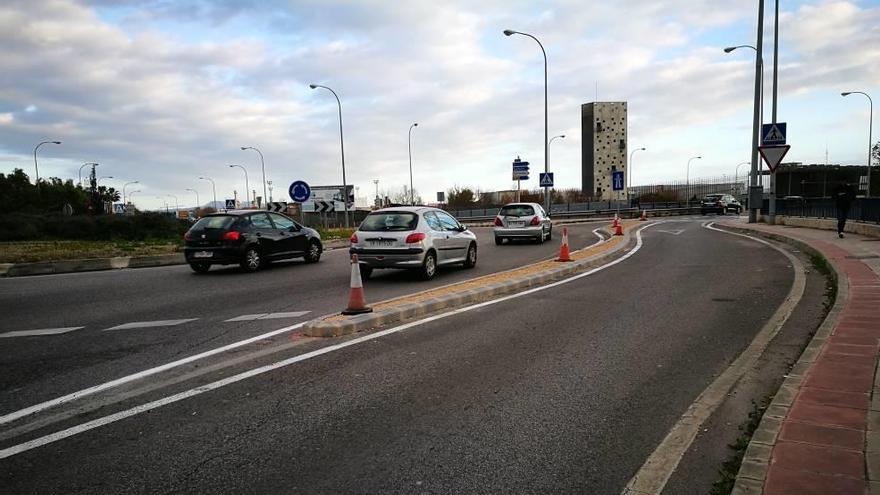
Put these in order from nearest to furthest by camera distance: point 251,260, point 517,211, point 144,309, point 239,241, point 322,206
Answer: point 144,309 < point 239,241 < point 251,260 < point 517,211 < point 322,206

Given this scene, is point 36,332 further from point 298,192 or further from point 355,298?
point 298,192

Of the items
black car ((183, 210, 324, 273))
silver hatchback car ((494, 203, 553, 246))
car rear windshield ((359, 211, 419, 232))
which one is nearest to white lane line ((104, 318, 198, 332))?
car rear windshield ((359, 211, 419, 232))

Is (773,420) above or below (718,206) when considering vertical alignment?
below

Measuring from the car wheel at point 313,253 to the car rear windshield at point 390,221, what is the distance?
14.2 feet

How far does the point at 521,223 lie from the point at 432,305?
13.1m

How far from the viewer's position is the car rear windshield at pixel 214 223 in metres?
14.0

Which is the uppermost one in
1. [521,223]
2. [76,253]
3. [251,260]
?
[521,223]

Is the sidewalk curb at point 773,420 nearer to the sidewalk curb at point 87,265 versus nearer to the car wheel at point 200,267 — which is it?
the car wheel at point 200,267

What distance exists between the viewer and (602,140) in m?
152

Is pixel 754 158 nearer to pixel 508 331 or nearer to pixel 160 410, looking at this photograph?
pixel 508 331

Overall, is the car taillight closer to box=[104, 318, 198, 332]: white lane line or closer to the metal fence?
box=[104, 318, 198, 332]: white lane line

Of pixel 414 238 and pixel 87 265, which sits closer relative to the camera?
pixel 414 238

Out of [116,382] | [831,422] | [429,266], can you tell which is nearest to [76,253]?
[429,266]

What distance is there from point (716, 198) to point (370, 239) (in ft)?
160
